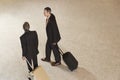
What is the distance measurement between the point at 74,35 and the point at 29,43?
7.79 ft

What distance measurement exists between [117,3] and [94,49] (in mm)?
2870

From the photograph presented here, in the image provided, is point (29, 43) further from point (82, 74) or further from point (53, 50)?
point (82, 74)

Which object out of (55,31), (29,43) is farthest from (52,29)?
(29,43)

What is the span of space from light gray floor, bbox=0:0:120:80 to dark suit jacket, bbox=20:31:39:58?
0.87 metres

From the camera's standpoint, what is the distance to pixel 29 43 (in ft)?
17.2

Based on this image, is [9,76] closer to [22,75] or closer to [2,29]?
[22,75]

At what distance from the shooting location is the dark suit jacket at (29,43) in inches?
204

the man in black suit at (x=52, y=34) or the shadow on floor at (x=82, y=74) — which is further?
the shadow on floor at (x=82, y=74)

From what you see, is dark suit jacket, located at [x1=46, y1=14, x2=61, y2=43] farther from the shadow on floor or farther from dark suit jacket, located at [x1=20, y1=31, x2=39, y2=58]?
the shadow on floor

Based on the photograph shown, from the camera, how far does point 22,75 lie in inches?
242

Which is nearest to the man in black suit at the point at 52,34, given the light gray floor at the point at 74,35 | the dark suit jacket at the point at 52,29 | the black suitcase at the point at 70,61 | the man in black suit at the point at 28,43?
the dark suit jacket at the point at 52,29

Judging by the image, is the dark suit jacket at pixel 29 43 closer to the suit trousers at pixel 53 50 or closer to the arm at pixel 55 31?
the arm at pixel 55 31

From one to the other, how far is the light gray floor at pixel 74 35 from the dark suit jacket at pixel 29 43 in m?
0.87

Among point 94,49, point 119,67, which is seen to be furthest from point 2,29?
point 119,67
